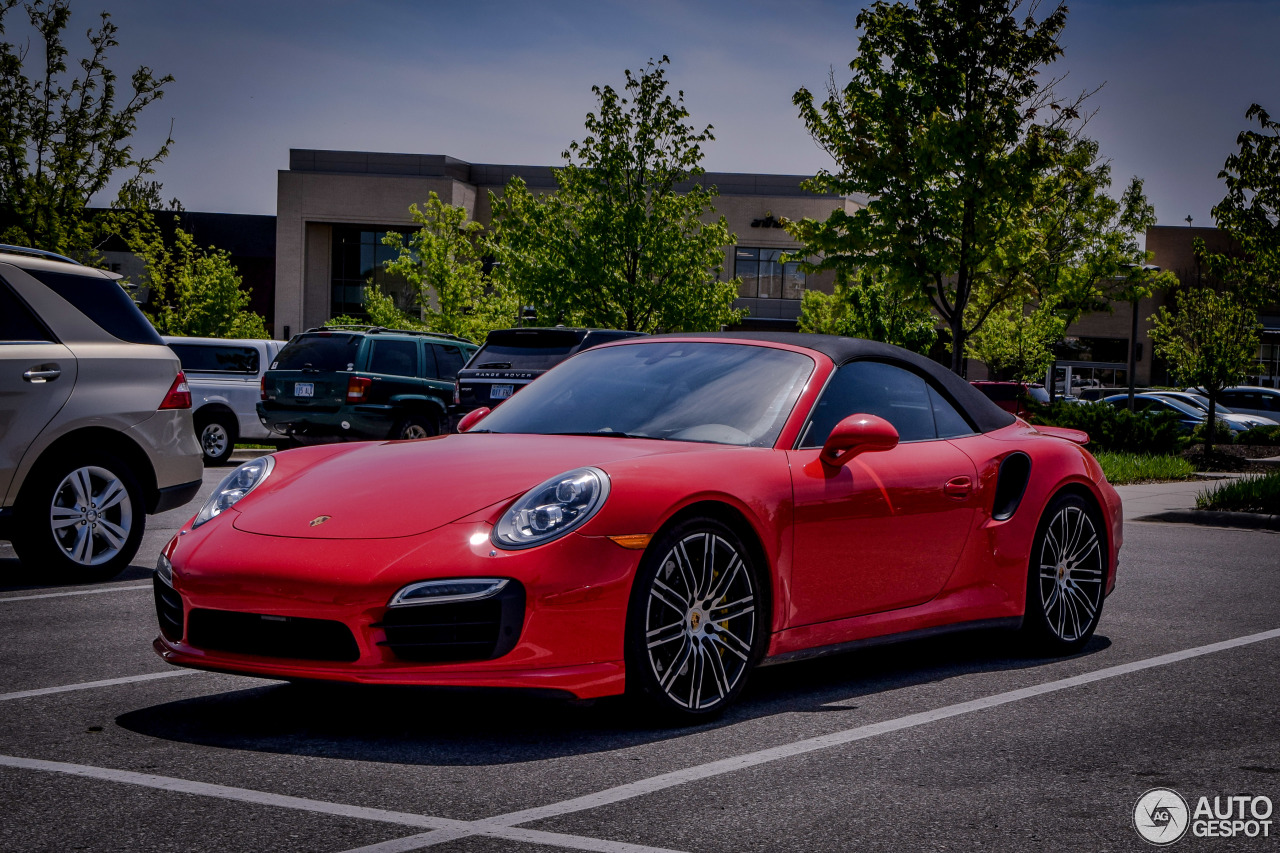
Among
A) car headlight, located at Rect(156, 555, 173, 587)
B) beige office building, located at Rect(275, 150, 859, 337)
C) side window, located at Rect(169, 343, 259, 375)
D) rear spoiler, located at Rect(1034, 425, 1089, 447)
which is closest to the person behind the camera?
Answer: car headlight, located at Rect(156, 555, 173, 587)

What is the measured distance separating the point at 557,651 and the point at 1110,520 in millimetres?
3392

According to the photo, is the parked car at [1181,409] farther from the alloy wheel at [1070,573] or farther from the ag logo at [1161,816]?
the ag logo at [1161,816]

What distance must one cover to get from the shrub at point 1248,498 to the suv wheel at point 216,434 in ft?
42.0

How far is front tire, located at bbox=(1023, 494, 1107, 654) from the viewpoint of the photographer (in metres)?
6.23

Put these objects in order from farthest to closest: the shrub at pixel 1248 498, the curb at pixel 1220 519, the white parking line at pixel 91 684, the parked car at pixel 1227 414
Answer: the parked car at pixel 1227 414 < the shrub at pixel 1248 498 < the curb at pixel 1220 519 < the white parking line at pixel 91 684

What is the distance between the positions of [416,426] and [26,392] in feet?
37.8

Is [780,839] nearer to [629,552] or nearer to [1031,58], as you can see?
[629,552]

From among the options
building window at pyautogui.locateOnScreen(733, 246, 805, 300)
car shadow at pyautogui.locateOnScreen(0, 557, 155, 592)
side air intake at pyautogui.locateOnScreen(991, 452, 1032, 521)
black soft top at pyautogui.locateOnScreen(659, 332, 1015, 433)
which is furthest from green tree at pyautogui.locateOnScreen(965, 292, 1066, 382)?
side air intake at pyautogui.locateOnScreen(991, 452, 1032, 521)

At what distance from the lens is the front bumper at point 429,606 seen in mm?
4270

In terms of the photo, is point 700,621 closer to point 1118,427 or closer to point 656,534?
point 656,534

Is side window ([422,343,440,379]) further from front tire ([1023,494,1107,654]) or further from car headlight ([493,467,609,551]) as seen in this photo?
car headlight ([493,467,609,551])

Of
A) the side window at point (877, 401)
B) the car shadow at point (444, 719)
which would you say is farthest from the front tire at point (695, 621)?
the side window at point (877, 401)

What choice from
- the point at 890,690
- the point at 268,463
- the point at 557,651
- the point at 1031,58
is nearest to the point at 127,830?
the point at 557,651

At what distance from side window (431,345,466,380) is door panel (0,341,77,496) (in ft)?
39.7
